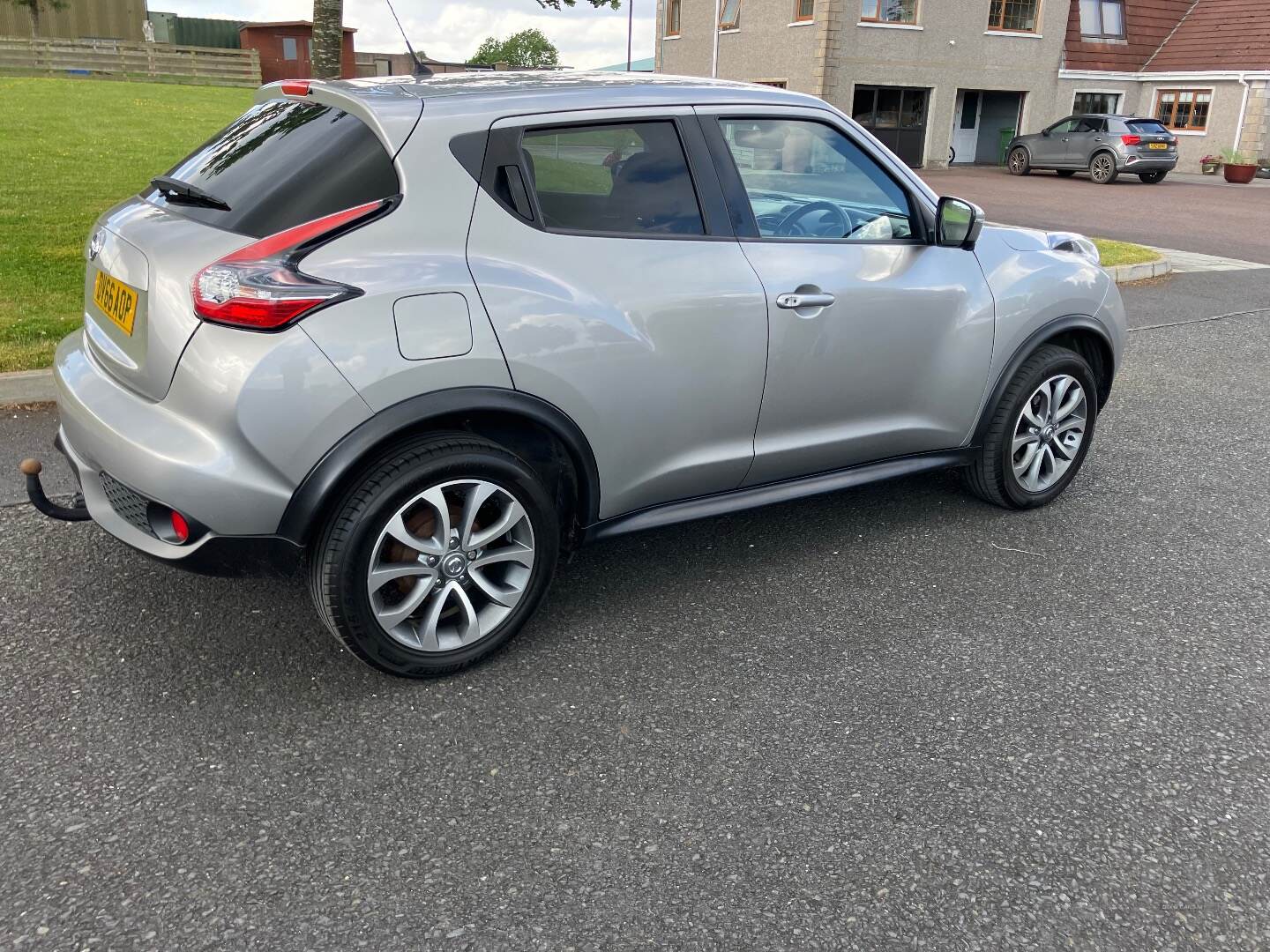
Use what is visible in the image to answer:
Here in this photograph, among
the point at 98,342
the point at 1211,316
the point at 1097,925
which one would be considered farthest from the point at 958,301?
the point at 1211,316

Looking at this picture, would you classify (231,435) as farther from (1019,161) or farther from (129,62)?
(129,62)

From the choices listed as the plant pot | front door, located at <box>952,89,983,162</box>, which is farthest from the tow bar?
front door, located at <box>952,89,983,162</box>

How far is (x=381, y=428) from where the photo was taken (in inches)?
114

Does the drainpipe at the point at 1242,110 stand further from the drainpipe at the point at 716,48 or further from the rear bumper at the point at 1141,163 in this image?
the drainpipe at the point at 716,48

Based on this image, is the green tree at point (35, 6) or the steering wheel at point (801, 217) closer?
the steering wheel at point (801, 217)

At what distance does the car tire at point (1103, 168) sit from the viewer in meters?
26.3

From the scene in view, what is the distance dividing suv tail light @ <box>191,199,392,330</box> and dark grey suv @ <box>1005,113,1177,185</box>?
27.3 m

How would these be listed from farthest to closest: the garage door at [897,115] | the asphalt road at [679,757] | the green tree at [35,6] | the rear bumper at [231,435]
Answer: the green tree at [35,6]
the garage door at [897,115]
the rear bumper at [231,435]
the asphalt road at [679,757]

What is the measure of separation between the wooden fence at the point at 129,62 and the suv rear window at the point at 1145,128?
85.2 ft

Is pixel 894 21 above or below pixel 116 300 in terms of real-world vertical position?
above

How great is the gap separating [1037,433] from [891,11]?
97.9 feet

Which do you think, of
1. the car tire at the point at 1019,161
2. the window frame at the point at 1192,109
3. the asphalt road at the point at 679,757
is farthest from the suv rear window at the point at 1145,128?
the asphalt road at the point at 679,757

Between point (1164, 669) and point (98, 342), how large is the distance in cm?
344

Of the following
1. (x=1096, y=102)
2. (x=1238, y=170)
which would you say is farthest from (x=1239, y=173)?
(x=1096, y=102)
